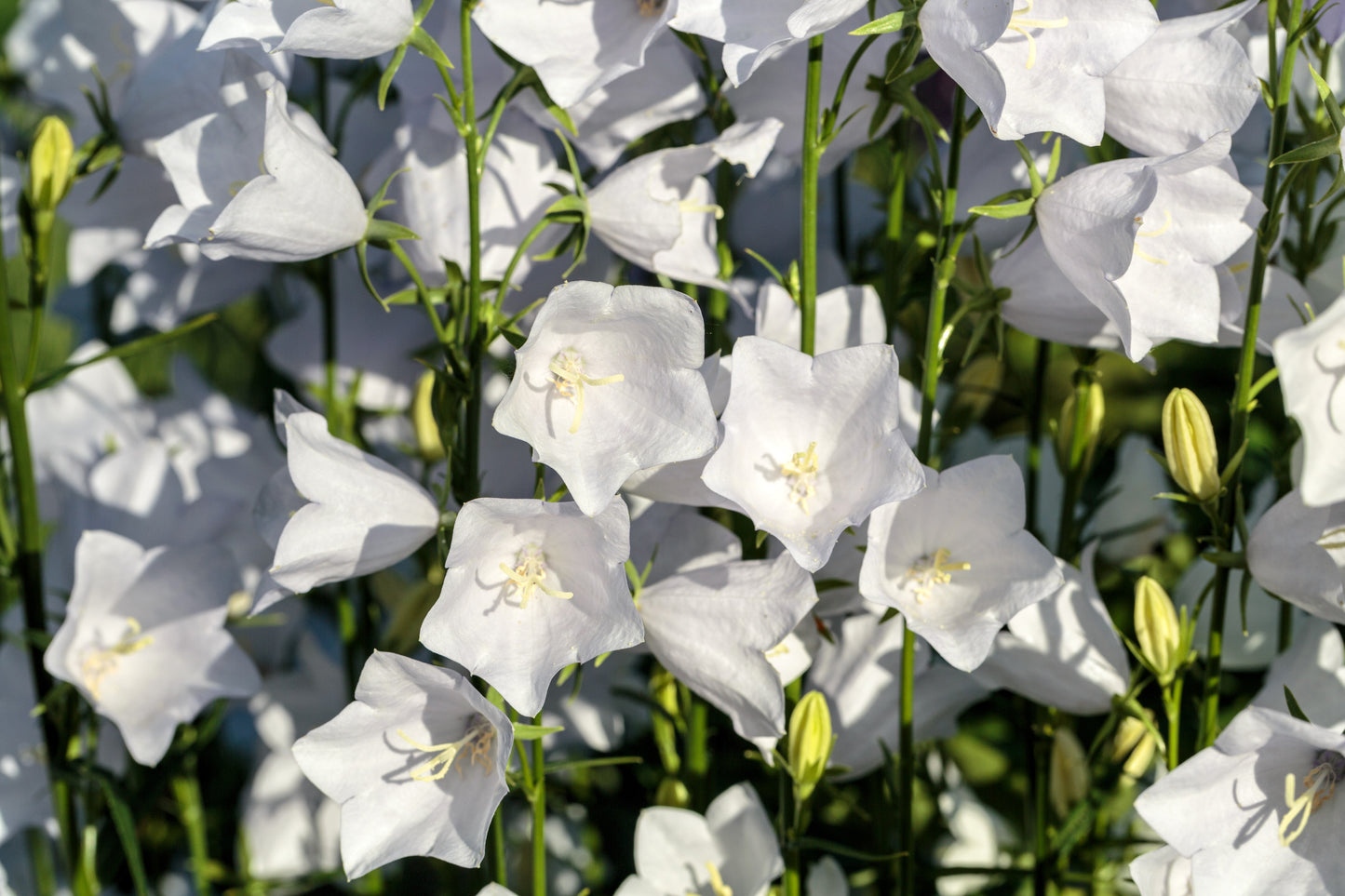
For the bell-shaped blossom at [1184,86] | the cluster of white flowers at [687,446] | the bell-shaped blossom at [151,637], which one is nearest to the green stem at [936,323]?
the cluster of white flowers at [687,446]

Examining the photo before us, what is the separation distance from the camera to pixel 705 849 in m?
0.87

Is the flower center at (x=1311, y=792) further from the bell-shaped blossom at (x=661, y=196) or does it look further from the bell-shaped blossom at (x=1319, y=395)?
the bell-shaped blossom at (x=661, y=196)

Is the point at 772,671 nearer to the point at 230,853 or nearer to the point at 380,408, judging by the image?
the point at 380,408

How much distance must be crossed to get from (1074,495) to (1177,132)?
0.30 metres

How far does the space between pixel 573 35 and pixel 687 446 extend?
33cm

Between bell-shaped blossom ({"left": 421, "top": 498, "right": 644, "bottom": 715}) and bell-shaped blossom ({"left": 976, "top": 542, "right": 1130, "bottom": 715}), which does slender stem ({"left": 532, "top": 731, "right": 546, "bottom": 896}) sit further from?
bell-shaped blossom ({"left": 976, "top": 542, "right": 1130, "bottom": 715})

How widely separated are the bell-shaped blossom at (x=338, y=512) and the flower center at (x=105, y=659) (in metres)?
0.21

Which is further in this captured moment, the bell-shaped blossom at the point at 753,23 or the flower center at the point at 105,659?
the flower center at the point at 105,659

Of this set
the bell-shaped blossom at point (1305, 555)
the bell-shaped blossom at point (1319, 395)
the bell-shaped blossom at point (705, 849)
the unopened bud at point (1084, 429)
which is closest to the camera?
the bell-shaped blossom at point (1319, 395)

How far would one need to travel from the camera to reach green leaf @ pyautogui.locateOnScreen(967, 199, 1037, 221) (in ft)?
2.48

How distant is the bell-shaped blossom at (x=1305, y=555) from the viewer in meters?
0.74

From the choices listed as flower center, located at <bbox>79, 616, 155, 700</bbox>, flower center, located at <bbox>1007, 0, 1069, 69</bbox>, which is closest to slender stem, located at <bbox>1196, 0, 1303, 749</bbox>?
flower center, located at <bbox>1007, 0, 1069, 69</bbox>

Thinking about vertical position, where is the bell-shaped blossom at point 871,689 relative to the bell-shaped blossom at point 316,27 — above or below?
below

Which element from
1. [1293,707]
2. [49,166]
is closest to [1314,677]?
[1293,707]
